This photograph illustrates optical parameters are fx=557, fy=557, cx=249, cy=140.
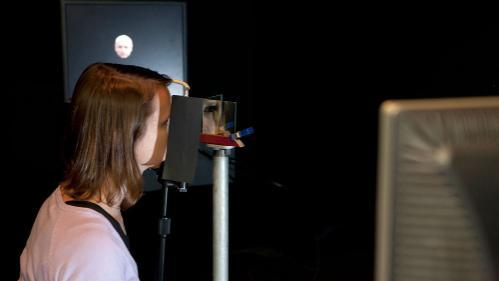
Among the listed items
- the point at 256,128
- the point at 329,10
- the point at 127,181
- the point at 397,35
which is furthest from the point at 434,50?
the point at 127,181

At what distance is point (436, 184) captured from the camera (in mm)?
477

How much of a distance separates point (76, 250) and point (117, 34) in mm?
1389

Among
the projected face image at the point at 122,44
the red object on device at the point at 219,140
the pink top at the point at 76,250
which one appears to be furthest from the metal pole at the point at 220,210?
the projected face image at the point at 122,44

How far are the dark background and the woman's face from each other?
141cm

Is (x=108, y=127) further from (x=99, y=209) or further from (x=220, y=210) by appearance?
(x=220, y=210)

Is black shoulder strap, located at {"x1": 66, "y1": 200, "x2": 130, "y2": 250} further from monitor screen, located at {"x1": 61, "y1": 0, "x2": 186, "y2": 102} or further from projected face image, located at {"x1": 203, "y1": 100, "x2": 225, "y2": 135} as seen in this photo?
monitor screen, located at {"x1": 61, "y1": 0, "x2": 186, "y2": 102}

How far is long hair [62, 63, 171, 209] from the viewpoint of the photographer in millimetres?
1072

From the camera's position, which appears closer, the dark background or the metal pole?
the metal pole

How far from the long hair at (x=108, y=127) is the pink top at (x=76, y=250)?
8 cm

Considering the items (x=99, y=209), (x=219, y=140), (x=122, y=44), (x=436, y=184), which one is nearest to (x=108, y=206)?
(x=99, y=209)

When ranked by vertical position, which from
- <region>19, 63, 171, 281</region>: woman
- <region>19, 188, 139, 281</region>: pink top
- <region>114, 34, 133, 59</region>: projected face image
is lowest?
<region>19, 188, 139, 281</region>: pink top

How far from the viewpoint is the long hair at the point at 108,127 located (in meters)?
1.07

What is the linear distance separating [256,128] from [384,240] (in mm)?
2369

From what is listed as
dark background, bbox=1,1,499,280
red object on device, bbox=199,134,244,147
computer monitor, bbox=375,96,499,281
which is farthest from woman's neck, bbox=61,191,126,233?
dark background, bbox=1,1,499,280
